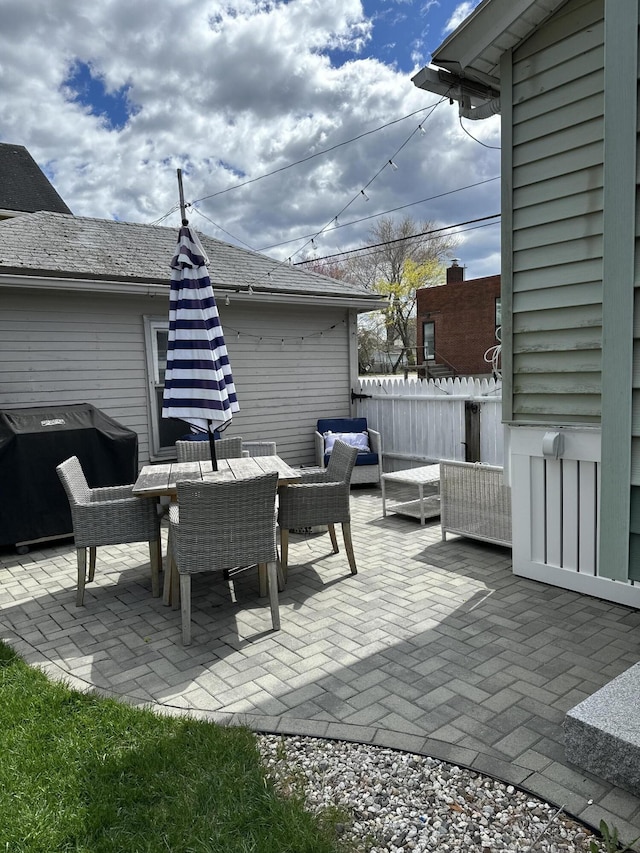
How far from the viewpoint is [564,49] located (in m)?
3.33

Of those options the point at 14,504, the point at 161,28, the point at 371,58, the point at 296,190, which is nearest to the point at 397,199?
the point at 296,190

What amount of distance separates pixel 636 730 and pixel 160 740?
73.1 inches

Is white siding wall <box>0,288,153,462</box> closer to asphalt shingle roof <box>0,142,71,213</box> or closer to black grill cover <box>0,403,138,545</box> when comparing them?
black grill cover <box>0,403,138,545</box>

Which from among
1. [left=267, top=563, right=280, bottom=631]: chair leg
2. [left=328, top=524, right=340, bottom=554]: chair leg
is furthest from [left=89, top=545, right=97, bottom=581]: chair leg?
[left=328, top=524, right=340, bottom=554]: chair leg

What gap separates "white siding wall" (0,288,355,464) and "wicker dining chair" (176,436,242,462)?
183 centimetres

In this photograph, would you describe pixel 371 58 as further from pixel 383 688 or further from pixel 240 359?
pixel 383 688

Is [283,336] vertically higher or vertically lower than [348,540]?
higher

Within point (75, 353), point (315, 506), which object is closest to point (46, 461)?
point (75, 353)

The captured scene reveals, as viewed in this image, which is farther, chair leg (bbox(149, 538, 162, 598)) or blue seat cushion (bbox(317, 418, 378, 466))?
blue seat cushion (bbox(317, 418, 378, 466))

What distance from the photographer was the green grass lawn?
1793 mm

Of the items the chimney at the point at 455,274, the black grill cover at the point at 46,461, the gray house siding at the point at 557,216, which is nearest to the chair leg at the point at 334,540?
the gray house siding at the point at 557,216

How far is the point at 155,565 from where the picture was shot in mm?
4113

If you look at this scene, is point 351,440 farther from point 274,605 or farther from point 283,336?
point 274,605

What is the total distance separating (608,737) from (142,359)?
6168mm
